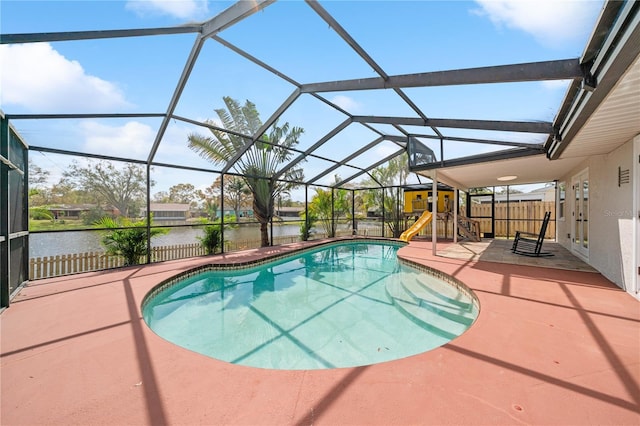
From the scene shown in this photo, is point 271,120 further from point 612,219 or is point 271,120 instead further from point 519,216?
point 519,216

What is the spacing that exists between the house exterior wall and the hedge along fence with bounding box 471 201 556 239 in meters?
6.59

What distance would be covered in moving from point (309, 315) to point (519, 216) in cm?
1277

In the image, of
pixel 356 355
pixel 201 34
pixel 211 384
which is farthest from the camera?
pixel 201 34

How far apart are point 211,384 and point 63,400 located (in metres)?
1.10

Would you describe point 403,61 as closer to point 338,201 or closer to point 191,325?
point 191,325

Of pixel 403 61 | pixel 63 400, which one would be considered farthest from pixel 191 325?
pixel 403 61

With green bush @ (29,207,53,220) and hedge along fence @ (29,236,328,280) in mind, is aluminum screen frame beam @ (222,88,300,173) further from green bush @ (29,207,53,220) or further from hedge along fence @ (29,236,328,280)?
green bush @ (29,207,53,220)

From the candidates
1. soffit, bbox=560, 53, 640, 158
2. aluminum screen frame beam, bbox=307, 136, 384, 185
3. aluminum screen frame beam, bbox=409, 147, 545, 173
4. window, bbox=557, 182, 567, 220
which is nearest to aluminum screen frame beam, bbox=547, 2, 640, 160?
soffit, bbox=560, 53, 640, 158

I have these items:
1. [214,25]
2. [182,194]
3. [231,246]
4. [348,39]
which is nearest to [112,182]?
[231,246]

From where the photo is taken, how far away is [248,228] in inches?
435

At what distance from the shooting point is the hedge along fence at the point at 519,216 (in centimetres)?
1214

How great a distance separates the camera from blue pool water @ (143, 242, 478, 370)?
3590 mm

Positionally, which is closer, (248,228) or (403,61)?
(403,61)

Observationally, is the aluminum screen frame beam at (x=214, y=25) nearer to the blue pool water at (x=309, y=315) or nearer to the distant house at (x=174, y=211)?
the blue pool water at (x=309, y=315)
